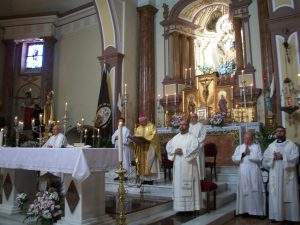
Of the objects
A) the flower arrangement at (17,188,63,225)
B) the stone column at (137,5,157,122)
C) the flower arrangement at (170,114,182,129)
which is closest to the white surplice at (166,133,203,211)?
the flower arrangement at (17,188,63,225)

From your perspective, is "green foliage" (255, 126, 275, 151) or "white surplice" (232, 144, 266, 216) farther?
"green foliage" (255, 126, 275, 151)

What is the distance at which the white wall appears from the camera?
13.8 meters

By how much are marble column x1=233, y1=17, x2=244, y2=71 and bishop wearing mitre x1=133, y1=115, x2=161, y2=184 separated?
13.4 feet

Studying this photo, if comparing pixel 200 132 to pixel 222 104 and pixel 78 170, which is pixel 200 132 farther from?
pixel 78 170

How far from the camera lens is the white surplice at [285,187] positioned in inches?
253

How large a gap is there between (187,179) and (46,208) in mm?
2519

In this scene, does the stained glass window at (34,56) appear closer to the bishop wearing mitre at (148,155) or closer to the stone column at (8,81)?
the stone column at (8,81)

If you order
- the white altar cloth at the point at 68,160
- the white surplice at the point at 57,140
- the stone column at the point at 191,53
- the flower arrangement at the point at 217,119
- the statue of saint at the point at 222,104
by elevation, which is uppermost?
the stone column at the point at 191,53

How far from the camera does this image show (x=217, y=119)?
1022cm

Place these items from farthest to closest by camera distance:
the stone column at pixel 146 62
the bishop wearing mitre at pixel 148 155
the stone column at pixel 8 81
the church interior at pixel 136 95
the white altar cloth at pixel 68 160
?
1. the stone column at pixel 8 81
2. the stone column at pixel 146 62
3. the bishop wearing mitre at pixel 148 155
4. the church interior at pixel 136 95
5. the white altar cloth at pixel 68 160

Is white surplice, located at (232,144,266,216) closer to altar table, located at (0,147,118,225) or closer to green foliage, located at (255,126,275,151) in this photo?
green foliage, located at (255,126,275,151)

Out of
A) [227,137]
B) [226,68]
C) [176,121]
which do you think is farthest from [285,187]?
[226,68]

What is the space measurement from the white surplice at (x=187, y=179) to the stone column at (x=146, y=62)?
5737 mm

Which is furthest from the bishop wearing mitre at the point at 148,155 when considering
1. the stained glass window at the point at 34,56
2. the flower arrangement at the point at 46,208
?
the stained glass window at the point at 34,56
